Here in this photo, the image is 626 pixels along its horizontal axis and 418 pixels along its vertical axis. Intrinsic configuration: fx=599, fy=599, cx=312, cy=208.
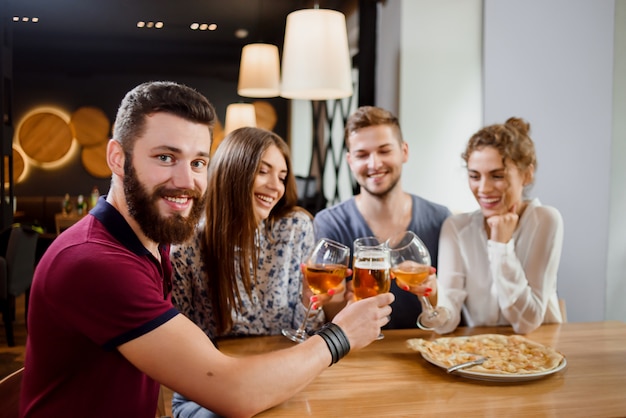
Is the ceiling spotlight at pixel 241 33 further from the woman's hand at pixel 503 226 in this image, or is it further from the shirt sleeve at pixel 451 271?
the woman's hand at pixel 503 226

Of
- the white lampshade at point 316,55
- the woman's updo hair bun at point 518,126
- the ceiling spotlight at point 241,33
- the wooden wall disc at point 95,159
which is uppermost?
the ceiling spotlight at point 241,33

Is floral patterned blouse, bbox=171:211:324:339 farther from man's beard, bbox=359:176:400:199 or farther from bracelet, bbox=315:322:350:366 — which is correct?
bracelet, bbox=315:322:350:366

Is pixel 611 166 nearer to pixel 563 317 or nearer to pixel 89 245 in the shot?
pixel 563 317

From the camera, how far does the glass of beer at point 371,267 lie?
1602 mm

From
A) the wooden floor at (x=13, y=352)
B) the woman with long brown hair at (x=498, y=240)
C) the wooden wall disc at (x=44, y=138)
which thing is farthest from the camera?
the wooden floor at (x=13, y=352)

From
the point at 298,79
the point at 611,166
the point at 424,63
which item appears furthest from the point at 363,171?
the point at 611,166

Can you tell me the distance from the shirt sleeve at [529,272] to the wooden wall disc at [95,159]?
7.16ft

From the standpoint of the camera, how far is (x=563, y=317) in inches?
92.7

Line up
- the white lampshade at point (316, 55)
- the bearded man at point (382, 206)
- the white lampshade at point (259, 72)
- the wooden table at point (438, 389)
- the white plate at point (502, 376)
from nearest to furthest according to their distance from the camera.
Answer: the wooden table at point (438, 389), the white plate at point (502, 376), the bearded man at point (382, 206), the white lampshade at point (316, 55), the white lampshade at point (259, 72)

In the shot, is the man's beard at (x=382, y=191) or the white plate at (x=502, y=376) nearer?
the white plate at (x=502, y=376)

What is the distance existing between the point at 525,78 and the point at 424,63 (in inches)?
24.8

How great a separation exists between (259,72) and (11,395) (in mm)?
2592

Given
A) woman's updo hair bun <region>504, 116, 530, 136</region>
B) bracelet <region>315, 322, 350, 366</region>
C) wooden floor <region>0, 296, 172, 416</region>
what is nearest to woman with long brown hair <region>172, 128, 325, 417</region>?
bracelet <region>315, 322, 350, 366</region>

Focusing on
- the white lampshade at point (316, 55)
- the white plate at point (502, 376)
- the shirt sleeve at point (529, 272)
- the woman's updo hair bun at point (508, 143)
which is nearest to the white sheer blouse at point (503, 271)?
the shirt sleeve at point (529, 272)
